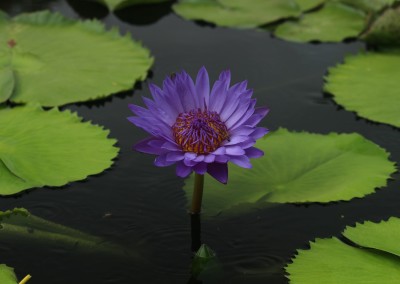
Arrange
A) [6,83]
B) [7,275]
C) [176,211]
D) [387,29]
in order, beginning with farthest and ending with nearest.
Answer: [387,29]
[6,83]
[176,211]
[7,275]

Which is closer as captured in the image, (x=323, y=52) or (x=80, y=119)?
(x=80, y=119)

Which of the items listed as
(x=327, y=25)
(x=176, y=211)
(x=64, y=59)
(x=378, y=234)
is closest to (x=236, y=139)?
(x=176, y=211)

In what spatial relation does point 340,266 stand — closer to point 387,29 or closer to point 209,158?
point 209,158

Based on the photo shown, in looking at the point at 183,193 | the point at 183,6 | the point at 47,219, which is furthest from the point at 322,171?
the point at 183,6

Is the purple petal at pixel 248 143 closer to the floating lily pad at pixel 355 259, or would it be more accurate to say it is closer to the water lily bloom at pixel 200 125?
the water lily bloom at pixel 200 125

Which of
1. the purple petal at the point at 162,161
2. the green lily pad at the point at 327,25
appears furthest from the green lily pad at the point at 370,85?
the purple petal at the point at 162,161

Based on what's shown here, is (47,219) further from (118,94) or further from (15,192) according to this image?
(118,94)

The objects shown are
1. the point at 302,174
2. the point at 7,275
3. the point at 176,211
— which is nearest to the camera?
the point at 7,275
